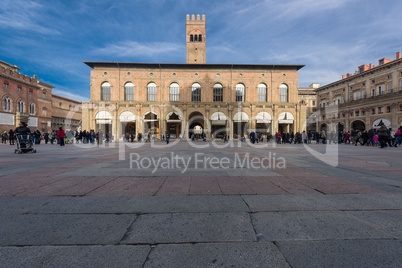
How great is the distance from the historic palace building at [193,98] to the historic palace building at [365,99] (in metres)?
14.9

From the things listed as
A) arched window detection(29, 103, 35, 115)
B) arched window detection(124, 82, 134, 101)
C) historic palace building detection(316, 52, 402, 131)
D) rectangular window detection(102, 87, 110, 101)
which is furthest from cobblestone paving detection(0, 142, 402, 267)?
arched window detection(29, 103, 35, 115)

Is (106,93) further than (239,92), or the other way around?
(239,92)

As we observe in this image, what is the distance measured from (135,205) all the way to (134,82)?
32.0 m

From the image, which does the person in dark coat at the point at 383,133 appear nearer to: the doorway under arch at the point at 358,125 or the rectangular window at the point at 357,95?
the doorway under arch at the point at 358,125

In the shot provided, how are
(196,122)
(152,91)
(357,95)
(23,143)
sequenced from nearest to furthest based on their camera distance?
1. (23,143)
2. (152,91)
3. (196,122)
4. (357,95)

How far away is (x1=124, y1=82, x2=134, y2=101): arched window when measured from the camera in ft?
102

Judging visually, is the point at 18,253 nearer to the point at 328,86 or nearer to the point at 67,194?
the point at 67,194

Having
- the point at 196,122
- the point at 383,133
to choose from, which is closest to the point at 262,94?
the point at 196,122

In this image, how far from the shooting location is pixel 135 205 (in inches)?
97.0

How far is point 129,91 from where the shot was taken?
3127 centimetres

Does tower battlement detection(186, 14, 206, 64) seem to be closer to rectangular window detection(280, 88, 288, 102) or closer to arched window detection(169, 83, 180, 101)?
arched window detection(169, 83, 180, 101)

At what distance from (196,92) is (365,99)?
32.9 metres

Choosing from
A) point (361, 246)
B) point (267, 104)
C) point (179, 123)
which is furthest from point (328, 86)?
point (361, 246)

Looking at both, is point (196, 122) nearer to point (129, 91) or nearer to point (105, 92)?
point (129, 91)
